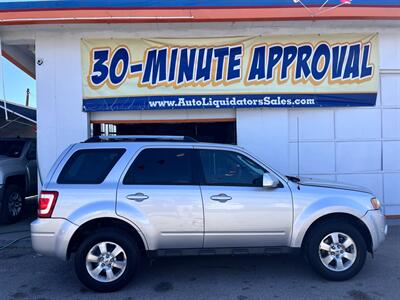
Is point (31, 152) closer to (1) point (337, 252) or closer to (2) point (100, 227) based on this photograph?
(2) point (100, 227)

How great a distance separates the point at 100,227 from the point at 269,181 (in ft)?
7.01

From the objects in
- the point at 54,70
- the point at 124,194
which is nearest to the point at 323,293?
the point at 124,194

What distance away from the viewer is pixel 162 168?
5.43 metres

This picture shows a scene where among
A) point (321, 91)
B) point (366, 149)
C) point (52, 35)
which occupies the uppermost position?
point (52, 35)

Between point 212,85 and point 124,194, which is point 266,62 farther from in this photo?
point 124,194

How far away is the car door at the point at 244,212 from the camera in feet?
17.3

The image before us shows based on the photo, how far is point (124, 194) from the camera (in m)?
5.19

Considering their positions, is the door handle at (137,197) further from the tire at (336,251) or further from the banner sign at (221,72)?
the banner sign at (221,72)

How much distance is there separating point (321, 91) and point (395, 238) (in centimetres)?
318

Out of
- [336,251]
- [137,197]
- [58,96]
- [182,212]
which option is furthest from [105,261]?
[58,96]

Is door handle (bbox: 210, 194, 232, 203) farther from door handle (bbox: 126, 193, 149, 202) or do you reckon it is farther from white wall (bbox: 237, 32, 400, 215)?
white wall (bbox: 237, 32, 400, 215)

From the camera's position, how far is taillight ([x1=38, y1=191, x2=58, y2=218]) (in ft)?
16.7

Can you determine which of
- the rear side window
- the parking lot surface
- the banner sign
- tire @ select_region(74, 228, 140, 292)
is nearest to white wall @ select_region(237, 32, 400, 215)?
the banner sign

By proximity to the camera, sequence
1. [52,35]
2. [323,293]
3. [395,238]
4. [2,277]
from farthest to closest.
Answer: [52,35], [395,238], [2,277], [323,293]
